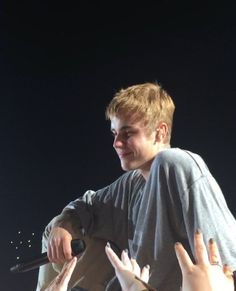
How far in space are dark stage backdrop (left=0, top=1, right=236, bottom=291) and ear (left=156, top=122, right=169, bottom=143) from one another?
13.6 inches

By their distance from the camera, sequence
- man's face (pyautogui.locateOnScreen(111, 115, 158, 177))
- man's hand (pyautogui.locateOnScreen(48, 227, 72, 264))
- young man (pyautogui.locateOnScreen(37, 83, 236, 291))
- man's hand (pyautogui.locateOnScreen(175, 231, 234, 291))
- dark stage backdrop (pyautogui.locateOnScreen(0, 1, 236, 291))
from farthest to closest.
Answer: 1. dark stage backdrop (pyautogui.locateOnScreen(0, 1, 236, 291))
2. man's face (pyautogui.locateOnScreen(111, 115, 158, 177))
3. man's hand (pyautogui.locateOnScreen(48, 227, 72, 264))
4. young man (pyautogui.locateOnScreen(37, 83, 236, 291))
5. man's hand (pyautogui.locateOnScreen(175, 231, 234, 291))

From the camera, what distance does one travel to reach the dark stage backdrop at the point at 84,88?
1.58 m

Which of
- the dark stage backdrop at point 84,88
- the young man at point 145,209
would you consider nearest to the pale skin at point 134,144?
the young man at point 145,209

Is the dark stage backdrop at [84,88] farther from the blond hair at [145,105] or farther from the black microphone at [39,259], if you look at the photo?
the black microphone at [39,259]

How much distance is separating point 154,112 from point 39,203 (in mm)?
591

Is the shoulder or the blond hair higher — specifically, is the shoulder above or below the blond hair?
below

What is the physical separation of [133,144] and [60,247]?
0.94 ft

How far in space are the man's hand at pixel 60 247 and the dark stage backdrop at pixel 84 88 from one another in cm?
48

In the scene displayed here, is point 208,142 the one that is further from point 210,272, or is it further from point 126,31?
point 210,272

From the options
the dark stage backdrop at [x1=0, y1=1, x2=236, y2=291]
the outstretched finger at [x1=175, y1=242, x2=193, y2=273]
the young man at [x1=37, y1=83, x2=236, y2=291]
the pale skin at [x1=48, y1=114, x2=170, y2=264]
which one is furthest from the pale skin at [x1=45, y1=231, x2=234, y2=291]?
the dark stage backdrop at [x1=0, y1=1, x2=236, y2=291]

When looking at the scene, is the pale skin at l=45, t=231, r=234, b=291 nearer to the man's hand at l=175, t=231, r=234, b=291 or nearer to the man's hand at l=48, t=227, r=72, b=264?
the man's hand at l=175, t=231, r=234, b=291

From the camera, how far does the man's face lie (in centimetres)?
119

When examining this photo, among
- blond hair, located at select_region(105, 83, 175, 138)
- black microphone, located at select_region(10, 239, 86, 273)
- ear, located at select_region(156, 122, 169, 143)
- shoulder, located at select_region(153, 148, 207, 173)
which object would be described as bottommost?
black microphone, located at select_region(10, 239, 86, 273)

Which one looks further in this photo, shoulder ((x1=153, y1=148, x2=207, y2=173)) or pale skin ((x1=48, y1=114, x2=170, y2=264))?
pale skin ((x1=48, y1=114, x2=170, y2=264))
